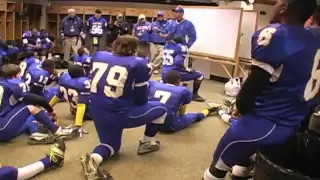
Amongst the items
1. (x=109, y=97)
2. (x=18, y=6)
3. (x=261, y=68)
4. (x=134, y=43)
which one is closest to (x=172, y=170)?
(x=109, y=97)

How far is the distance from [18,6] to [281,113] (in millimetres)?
9941

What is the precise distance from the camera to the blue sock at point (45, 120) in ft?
12.5

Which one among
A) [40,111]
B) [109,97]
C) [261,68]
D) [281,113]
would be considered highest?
[261,68]

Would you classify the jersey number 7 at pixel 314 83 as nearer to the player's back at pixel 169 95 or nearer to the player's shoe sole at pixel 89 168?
the player's shoe sole at pixel 89 168

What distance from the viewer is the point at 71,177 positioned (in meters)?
3.14

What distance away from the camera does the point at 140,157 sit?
3699mm

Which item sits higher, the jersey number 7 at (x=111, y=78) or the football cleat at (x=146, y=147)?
the jersey number 7 at (x=111, y=78)

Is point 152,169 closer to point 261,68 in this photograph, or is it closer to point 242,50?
point 261,68

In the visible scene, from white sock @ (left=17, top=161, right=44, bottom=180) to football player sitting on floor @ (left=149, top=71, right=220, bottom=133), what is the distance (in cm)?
147

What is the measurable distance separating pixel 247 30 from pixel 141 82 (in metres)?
4.93

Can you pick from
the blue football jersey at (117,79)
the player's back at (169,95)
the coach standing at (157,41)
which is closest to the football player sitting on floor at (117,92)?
the blue football jersey at (117,79)

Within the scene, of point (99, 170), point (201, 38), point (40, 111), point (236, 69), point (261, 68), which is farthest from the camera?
point (201, 38)

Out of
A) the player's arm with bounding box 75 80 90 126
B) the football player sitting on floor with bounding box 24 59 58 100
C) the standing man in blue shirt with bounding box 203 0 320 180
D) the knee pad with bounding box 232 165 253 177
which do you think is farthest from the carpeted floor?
the standing man in blue shirt with bounding box 203 0 320 180

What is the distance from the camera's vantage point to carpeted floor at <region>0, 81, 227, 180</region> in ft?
10.7
